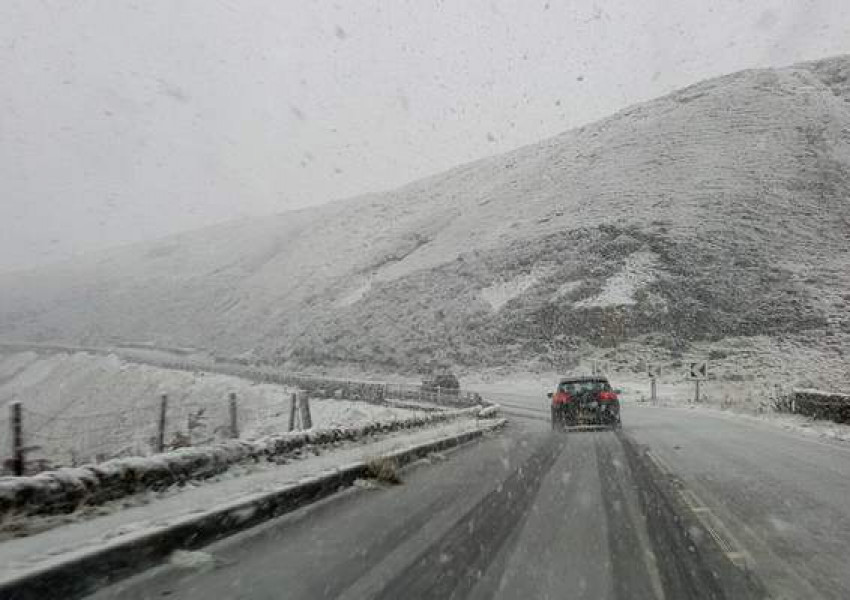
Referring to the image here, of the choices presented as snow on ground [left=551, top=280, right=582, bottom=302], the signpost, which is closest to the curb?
the signpost

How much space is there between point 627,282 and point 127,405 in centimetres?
3459

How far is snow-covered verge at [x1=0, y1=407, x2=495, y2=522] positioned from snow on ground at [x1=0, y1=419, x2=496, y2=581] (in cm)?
11

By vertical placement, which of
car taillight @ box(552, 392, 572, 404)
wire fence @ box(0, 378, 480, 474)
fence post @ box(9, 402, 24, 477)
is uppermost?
fence post @ box(9, 402, 24, 477)

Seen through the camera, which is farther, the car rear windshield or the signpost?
the signpost

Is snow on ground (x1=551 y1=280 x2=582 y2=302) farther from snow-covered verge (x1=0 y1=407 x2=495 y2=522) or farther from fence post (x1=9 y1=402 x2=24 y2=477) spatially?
fence post (x1=9 y1=402 x2=24 y2=477)

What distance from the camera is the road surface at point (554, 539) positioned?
4941mm

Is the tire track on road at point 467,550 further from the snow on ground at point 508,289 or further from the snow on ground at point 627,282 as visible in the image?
the snow on ground at point 508,289

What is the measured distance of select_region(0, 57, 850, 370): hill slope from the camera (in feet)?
183

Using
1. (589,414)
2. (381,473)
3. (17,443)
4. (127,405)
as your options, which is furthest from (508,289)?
(17,443)

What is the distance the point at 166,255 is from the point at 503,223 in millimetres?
94150

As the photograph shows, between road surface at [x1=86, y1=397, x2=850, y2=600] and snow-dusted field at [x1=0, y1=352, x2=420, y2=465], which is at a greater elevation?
road surface at [x1=86, y1=397, x2=850, y2=600]

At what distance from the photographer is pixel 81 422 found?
127 feet

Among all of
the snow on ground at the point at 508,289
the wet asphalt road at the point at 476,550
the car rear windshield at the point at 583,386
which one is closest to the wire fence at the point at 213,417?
the car rear windshield at the point at 583,386

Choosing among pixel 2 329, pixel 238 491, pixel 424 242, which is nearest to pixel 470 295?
pixel 424 242
